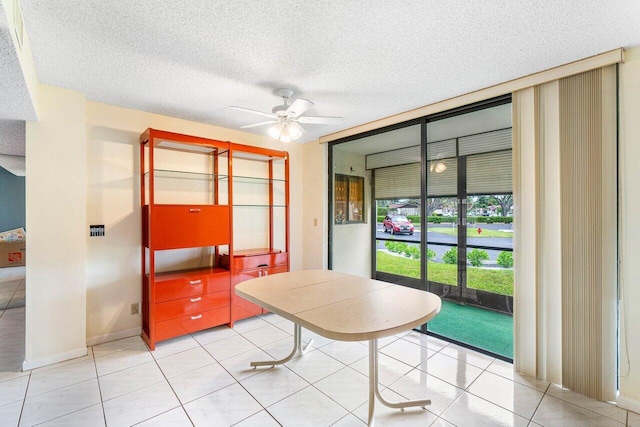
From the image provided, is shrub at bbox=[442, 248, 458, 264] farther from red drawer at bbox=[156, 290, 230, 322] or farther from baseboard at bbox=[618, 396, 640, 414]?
red drawer at bbox=[156, 290, 230, 322]

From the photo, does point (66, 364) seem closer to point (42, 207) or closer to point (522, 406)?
point (42, 207)

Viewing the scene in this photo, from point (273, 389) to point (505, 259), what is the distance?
2772mm

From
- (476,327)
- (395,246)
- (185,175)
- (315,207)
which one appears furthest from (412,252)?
(185,175)

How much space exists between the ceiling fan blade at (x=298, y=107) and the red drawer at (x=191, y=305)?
7.28 ft

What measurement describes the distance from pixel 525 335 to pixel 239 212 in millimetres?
3486

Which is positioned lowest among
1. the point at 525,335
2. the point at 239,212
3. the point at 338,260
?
the point at 525,335

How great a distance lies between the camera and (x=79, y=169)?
2.76 m

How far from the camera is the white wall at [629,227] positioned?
1994mm

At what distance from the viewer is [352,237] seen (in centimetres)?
466

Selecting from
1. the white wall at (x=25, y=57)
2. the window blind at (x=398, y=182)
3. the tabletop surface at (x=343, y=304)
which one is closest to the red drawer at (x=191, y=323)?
the tabletop surface at (x=343, y=304)

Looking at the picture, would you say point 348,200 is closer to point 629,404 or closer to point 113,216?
point 113,216

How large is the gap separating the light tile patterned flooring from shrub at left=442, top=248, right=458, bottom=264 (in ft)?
3.03

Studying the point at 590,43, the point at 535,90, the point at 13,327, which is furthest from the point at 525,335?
the point at 13,327

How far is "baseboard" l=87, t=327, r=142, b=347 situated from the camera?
299 cm
